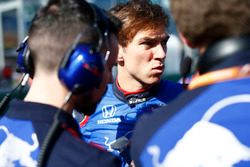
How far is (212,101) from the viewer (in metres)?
1.56

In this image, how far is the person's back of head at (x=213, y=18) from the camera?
1.53 meters

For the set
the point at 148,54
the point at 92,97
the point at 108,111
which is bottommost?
the point at 108,111

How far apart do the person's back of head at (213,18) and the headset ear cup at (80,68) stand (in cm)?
33

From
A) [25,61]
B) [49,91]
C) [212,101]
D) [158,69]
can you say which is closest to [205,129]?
[212,101]

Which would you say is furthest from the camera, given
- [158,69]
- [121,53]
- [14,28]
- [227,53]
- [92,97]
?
[14,28]

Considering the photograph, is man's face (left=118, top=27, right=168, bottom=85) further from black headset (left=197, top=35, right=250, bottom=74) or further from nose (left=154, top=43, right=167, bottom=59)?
black headset (left=197, top=35, right=250, bottom=74)

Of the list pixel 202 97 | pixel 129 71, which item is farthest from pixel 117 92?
pixel 202 97

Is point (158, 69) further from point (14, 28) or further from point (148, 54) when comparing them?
point (14, 28)

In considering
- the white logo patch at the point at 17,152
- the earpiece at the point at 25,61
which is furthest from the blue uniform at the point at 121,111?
the white logo patch at the point at 17,152

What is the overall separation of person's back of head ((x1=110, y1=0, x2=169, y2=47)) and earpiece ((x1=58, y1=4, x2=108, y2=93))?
1154mm

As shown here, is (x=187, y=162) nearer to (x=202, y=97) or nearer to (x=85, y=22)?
(x=202, y=97)

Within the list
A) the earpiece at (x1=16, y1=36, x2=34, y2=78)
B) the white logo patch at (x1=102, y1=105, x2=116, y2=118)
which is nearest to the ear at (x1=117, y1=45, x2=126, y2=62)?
the white logo patch at (x1=102, y1=105, x2=116, y2=118)

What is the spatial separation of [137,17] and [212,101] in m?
1.49

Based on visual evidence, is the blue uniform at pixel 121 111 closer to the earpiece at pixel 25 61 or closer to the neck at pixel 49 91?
the earpiece at pixel 25 61
